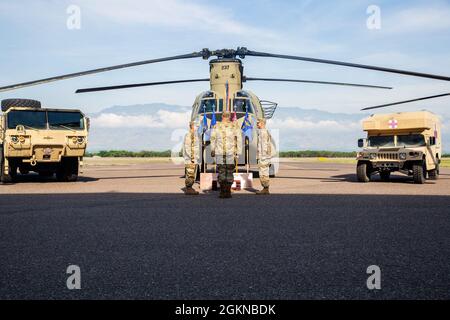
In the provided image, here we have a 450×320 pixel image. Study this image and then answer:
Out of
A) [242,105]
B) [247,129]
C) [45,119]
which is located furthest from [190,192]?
[45,119]

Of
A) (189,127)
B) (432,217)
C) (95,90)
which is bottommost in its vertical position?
(432,217)

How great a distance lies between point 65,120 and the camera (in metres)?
15.5

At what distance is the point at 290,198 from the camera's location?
10281 mm

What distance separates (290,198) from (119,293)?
23.7 feet

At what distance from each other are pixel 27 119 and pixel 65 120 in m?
1.16

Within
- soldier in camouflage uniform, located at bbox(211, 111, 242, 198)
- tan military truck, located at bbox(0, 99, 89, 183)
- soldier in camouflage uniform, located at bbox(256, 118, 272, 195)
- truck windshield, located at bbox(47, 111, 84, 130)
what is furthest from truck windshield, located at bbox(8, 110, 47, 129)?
soldier in camouflage uniform, located at bbox(256, 118, 272, 195)

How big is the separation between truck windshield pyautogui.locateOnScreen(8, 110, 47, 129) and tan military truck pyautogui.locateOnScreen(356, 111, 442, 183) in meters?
10.5

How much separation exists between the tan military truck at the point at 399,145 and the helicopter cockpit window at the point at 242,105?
4008mm

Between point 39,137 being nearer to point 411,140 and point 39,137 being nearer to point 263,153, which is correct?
point 263,153

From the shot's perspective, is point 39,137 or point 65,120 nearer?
point 39,137

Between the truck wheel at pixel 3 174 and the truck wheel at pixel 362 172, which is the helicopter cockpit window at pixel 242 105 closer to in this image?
the truck wheel at pixel 362 172

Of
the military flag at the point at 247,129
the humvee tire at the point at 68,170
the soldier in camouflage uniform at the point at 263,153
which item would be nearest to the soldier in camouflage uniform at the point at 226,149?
the soldier in camouflage uniform at the point at 263,153

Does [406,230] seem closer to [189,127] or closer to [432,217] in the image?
[432,217]
